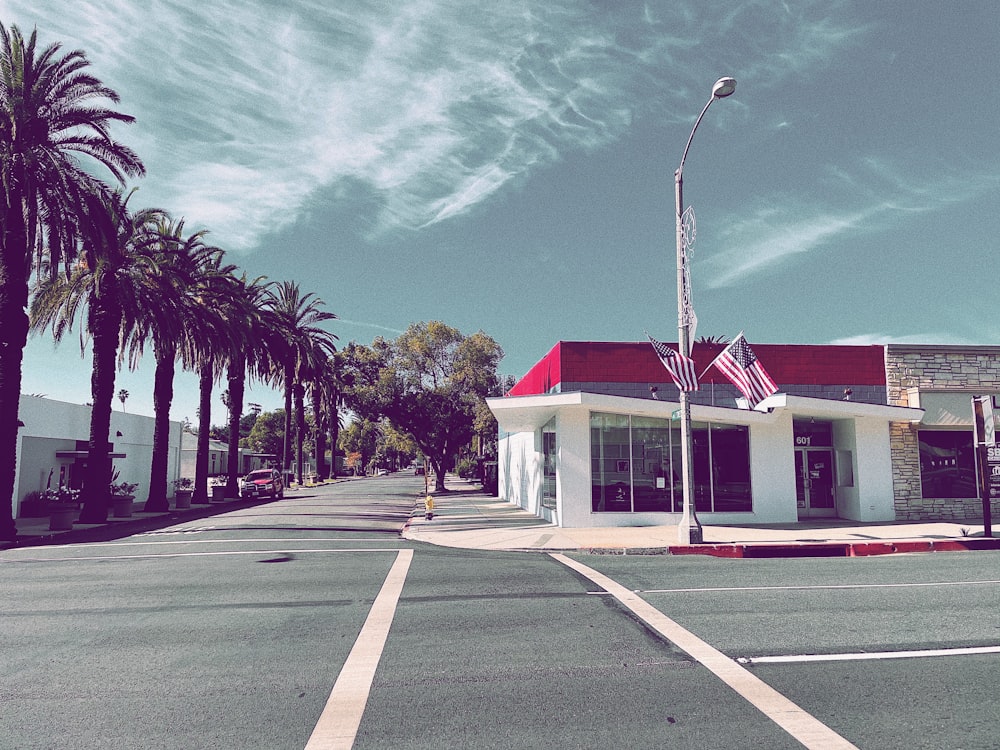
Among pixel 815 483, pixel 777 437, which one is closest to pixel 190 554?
pixel 777 437

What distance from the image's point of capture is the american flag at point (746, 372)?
58.7 feet

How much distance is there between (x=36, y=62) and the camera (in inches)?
803

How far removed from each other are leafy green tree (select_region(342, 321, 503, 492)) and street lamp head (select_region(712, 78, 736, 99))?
33.7m

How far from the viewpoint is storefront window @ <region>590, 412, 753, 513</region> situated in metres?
20.3

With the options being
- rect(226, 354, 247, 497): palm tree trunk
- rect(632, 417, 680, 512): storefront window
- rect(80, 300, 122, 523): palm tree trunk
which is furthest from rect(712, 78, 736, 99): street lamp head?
rect(226, 354, 247, 497): palm tree trunk

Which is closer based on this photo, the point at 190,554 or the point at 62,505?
the point at 190,554

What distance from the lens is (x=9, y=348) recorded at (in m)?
19.8

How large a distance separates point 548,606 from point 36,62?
2166 cm

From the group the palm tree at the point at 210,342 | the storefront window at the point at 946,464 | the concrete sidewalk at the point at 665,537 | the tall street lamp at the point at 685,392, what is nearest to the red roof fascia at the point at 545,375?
the concrete sidewalk at the point at 665,537

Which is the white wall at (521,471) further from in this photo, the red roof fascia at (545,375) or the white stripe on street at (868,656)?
the white stripe on street at (868,656)

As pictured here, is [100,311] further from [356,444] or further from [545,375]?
[356,444]

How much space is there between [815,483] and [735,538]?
6879mm

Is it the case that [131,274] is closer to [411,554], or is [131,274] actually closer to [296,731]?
[411,554]

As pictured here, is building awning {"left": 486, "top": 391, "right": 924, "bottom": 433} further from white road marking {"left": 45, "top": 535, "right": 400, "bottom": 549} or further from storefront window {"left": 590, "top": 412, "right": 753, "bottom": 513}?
white road marking {"left": 45, "top": 535, "right": 400, "bottom": 549}
